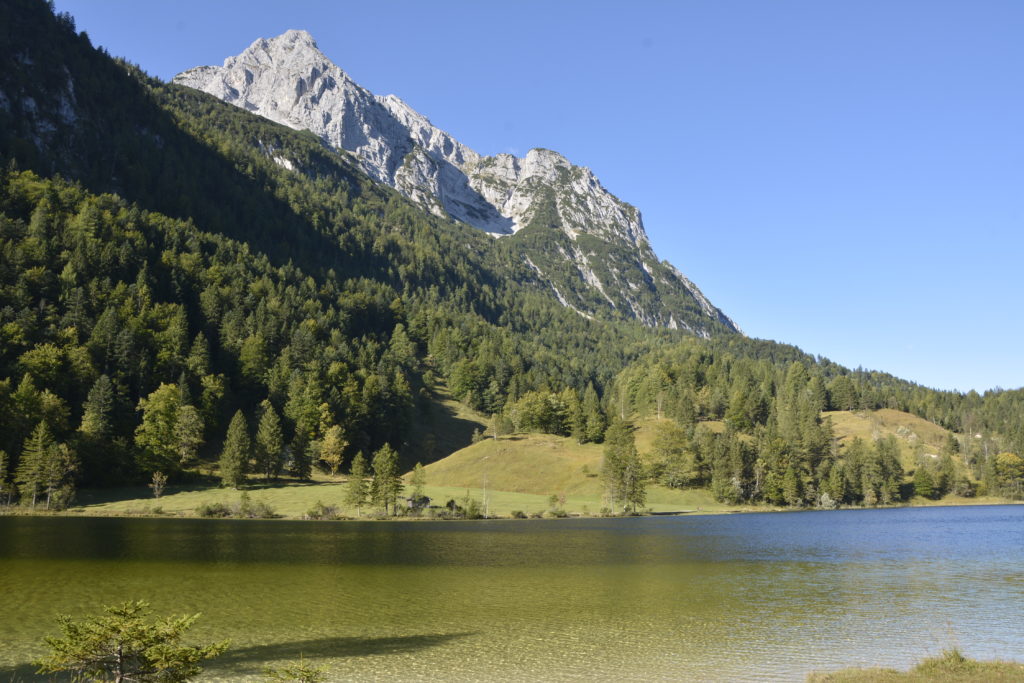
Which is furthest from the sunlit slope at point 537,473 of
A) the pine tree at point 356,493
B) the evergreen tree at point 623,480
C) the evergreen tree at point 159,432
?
the evergreen tree at point 159,432

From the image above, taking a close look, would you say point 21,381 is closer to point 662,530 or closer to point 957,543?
point 662,530

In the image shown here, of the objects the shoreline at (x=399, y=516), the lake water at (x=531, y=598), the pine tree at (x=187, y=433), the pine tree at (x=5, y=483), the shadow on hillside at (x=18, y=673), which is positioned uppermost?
the pine tree at (x=187, y=433)

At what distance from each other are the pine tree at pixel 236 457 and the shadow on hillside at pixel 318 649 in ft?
358

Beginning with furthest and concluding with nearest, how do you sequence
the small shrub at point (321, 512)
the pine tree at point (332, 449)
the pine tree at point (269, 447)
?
the pine tree at point (332, 449) → the pine tree at point (269, 447) → the small shrub at point (321, 512)

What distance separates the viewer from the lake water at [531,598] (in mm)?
29547

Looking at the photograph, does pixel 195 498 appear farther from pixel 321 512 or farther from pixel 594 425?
pixel 594 425

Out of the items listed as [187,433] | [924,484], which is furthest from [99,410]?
[924,484]

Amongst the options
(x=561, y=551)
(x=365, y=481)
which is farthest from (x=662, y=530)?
(x=365, y=481)

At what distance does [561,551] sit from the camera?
2945 inches

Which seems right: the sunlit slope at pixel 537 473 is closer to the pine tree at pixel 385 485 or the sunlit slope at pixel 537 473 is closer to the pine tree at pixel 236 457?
the pine tree at pixel 385 485

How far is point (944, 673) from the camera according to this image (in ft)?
80.2

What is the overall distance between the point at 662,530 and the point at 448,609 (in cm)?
6963

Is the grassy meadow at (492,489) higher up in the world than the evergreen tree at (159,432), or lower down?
lower down

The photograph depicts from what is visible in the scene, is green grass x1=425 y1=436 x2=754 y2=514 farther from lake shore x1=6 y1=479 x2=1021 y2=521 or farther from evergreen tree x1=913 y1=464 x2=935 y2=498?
evergreen tree x1=913 y1=464 x2=935 y2=498
